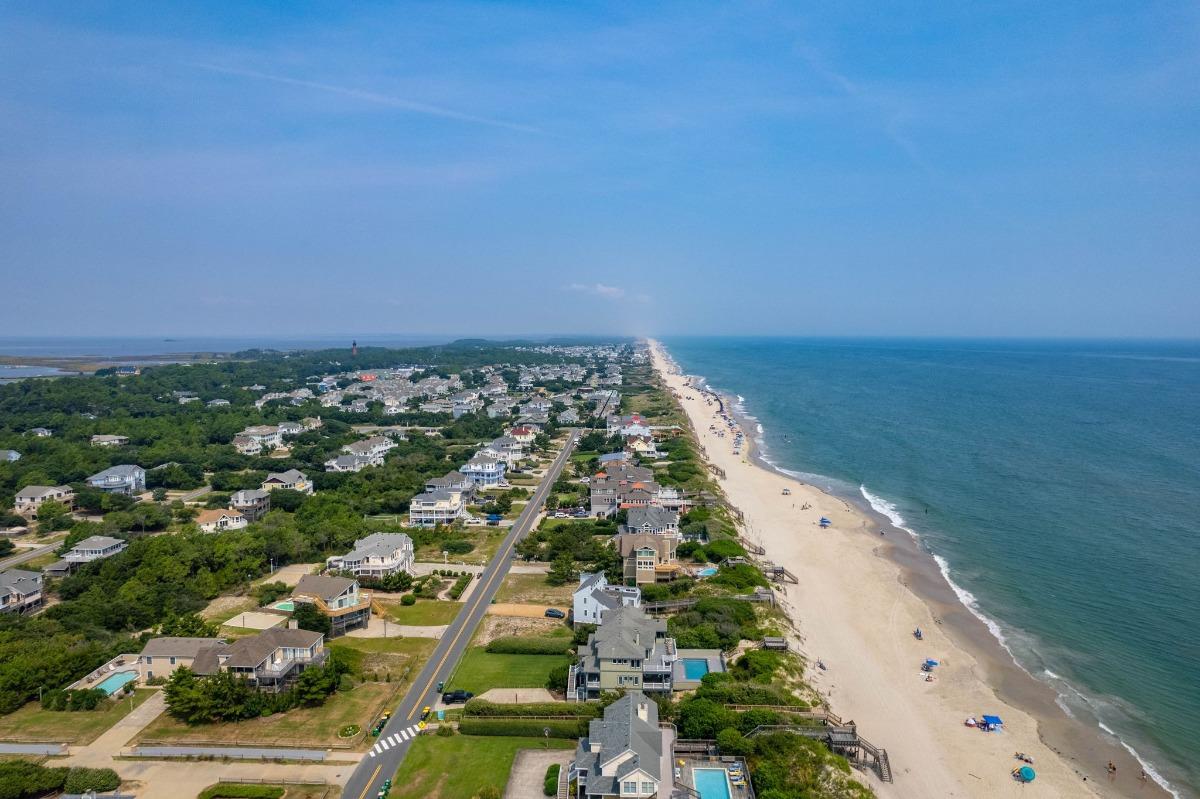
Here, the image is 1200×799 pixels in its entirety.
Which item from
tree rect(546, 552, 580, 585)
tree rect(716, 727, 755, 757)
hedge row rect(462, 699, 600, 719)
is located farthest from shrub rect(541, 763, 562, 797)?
tree rect(546, 552, 580, 585)

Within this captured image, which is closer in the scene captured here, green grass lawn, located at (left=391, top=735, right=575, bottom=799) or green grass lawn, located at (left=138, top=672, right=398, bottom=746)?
green grass lawn, located at (left=391, top=735, right=575, bottom=799)

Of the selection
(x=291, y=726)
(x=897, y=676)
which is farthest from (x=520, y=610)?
(x=897, y=676)

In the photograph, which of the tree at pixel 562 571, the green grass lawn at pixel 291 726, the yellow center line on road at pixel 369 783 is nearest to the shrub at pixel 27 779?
the green grass lawn at pixel 291 726

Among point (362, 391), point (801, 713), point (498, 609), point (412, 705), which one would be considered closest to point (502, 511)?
point (498, 609)

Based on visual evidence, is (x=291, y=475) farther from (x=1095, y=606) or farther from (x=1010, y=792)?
(x=1095, y=606)

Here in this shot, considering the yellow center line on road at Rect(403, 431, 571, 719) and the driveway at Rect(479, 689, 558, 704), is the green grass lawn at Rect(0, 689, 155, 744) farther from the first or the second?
the driveway at Rect(479, 689, 558, 704)

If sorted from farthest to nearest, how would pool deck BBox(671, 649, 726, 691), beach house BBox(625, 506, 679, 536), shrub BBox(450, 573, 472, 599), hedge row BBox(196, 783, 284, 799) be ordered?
beach house BBox(625, 506, 679, 536) → shrub BBox(450, 573, 472, 599) → pool deck BBox(671, 649, 726, 691) → hedge row BBox(196, 783, 284, 799)

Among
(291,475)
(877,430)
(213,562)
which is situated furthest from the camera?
(877,430)
